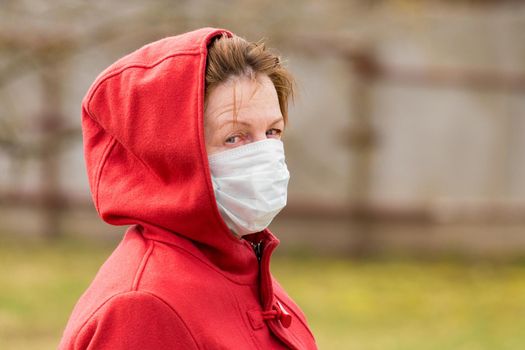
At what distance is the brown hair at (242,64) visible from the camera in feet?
7.82

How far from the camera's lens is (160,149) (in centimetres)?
231

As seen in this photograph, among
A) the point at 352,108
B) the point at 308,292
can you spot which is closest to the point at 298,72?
the point at 352,108

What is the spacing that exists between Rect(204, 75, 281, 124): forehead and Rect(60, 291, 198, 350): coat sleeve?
0.47 m

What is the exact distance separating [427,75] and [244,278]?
8.34 metres

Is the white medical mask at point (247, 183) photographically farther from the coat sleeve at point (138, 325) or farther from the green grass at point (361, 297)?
the green grass at point (361, 297)

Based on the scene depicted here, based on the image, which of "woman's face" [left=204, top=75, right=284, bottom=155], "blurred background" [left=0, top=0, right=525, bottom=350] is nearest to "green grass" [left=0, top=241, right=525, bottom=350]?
"blurred background" [left=0, top=0, right=525, bottom=350]

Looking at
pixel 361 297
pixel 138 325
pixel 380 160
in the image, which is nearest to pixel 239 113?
pixel 138 325

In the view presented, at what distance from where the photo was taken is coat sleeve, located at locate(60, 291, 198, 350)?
7.07 feet

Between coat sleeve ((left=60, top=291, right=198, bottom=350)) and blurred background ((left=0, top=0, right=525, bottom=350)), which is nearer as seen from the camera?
coat sleeve ((left=60, top=291, right=198, bottom=350))

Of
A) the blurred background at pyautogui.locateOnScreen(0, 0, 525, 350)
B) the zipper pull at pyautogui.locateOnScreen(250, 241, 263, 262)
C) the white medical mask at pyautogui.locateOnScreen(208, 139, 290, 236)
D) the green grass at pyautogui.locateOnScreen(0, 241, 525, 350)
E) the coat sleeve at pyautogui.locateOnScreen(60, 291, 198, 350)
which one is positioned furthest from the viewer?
the blurred background at pyautogui.locateOnScreen(0, 0, 525, 350)

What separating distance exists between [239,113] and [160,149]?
0.69 ft

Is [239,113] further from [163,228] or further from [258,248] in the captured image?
[258,248]

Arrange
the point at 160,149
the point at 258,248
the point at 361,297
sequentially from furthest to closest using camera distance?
the point at 361,297 → the point at 258,248 → the point at 160,149

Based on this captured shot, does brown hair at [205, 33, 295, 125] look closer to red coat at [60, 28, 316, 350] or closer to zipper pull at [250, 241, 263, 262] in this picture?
red coat at [60, 28, 316, 350]
